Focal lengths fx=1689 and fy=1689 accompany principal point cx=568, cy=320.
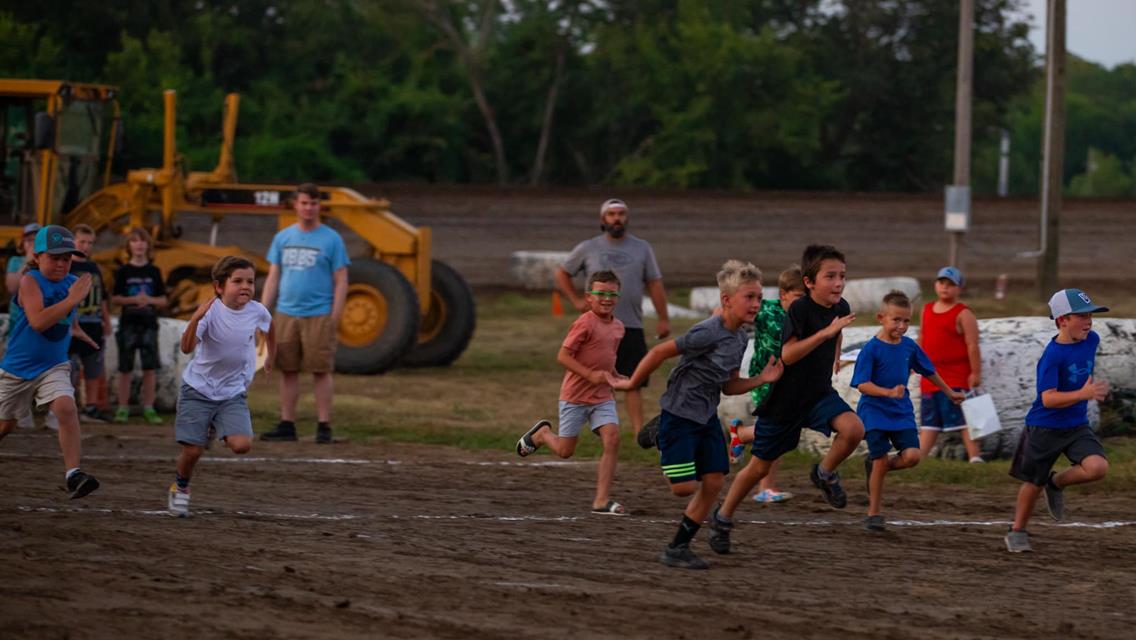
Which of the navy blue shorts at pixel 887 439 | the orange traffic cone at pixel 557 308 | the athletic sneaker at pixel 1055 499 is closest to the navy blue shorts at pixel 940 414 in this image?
the navy blue shorts at pixel 887 439

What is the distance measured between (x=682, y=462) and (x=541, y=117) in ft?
124

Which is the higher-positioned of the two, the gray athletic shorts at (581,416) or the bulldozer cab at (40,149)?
the bulldozer cab at (40,149)

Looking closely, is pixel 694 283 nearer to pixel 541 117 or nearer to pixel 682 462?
pixel 541 117

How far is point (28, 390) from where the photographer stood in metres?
9.89

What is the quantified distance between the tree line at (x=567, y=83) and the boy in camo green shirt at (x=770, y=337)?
29.2 metres

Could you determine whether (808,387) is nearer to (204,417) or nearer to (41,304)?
(204,417)

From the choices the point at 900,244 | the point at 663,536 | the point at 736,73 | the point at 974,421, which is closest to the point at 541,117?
the point at 736,73

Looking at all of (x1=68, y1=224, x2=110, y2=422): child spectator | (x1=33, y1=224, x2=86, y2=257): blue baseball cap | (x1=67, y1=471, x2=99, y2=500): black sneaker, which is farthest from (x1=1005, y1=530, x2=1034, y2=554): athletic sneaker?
(x1=68, y1=224, x2=110, y2=422): child spectator

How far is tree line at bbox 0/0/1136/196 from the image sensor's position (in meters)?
41.1

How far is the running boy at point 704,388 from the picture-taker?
8445mm

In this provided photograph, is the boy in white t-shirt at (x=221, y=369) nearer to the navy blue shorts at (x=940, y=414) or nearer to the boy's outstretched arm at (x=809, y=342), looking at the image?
the boy's outstretched arm at (x=809, y=342)

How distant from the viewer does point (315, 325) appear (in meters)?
13.7

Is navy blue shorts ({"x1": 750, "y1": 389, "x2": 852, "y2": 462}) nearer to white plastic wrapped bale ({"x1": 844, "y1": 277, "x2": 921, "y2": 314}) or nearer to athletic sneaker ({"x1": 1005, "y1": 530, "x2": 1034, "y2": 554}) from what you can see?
athletic sneaker ({"x1": 1005, "y1": 530, "x2": 1034, "y2": 554})

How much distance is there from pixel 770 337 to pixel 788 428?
0.79 metres
